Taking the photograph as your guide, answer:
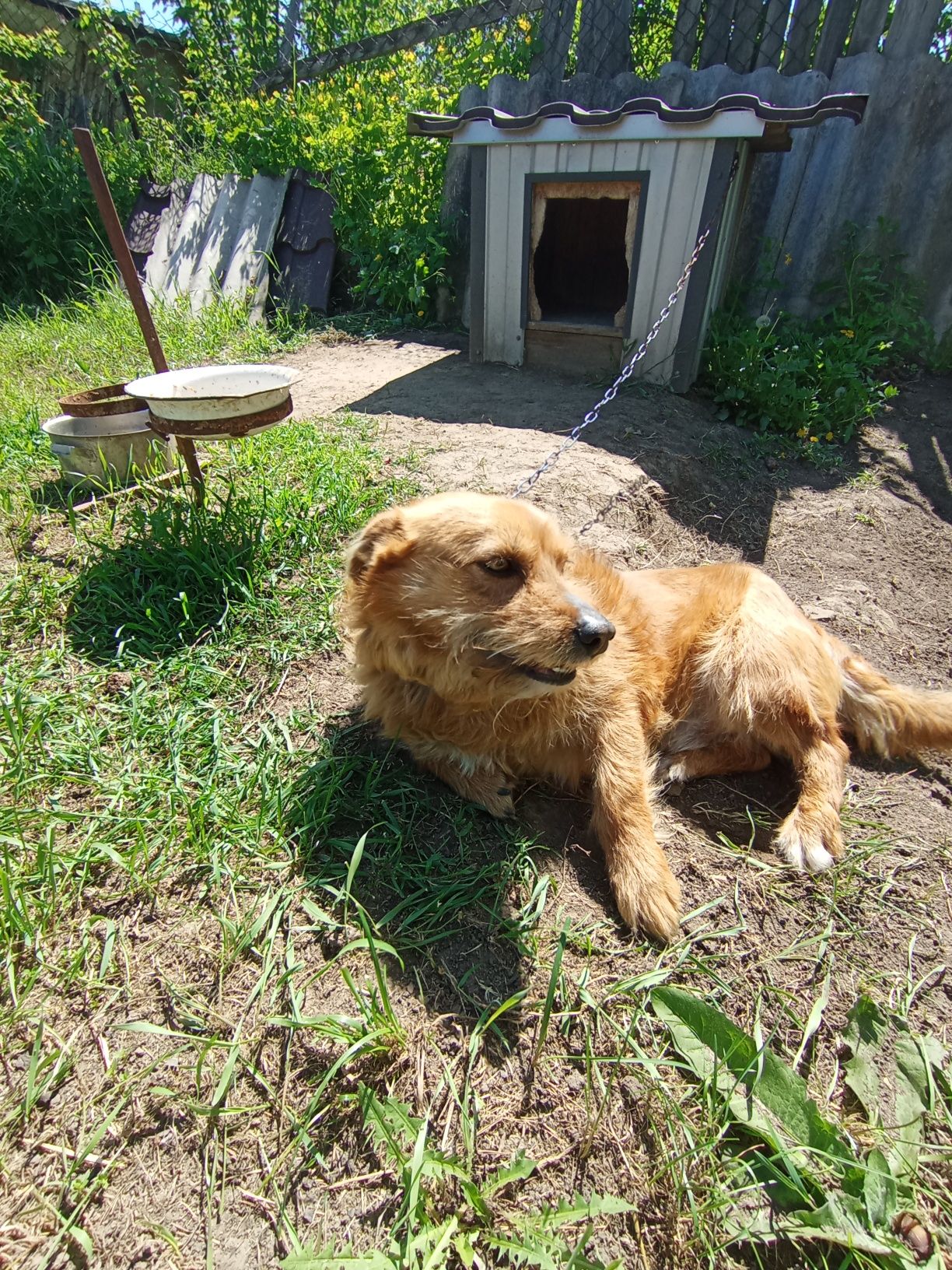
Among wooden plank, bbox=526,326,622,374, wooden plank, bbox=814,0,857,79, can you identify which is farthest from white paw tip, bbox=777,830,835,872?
wooden plank, bbox=814,0,857,79

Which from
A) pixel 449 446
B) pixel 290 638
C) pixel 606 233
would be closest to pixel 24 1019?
pixel 290 638

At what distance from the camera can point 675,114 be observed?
4883 millimetres

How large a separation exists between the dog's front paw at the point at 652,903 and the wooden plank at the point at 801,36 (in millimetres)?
7691

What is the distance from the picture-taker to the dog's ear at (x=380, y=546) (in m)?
2.22

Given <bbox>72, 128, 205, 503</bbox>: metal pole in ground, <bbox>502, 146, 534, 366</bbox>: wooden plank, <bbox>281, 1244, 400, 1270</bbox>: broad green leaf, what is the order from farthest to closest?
<bbox>502, 146, 534, 366</bbox>: wooden plank
<bbox>72, 128, 205, 503</bbox>: metal pole in ground
<bbox>281, 1244, 400, 1270</bbox>: broad green leaf

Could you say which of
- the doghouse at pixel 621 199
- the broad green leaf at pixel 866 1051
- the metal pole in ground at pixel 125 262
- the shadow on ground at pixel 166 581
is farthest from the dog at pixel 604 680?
the doghouse at pixel 621 199

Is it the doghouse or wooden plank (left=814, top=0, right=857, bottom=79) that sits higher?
wooden plank (left=814, top=0, right=857, bottom=79)

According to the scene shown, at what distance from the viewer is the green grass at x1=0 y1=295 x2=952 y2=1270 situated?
147 cm

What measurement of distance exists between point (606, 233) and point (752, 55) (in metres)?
1.94

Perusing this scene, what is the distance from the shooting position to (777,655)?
266cm

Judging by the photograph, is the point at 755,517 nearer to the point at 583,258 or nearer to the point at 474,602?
the point at 474,602

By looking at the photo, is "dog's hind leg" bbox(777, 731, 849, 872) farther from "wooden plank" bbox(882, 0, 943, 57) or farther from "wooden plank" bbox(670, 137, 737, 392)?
"wooden plank" bbox(882, 0, 943, 57)

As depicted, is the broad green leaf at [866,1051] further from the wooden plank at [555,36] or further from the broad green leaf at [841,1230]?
the wooden plank at [555,36]

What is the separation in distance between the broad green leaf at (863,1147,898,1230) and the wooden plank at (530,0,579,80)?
9201mm
